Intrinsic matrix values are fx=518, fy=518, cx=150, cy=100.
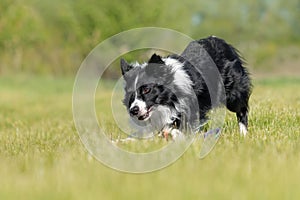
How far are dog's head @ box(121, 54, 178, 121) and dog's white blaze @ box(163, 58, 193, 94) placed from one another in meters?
0.07

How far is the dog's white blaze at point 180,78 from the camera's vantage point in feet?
21.7

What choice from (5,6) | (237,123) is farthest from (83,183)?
(5,6)

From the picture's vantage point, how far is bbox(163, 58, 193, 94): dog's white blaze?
660 centimetres

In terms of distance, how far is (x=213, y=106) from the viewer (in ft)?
23.3

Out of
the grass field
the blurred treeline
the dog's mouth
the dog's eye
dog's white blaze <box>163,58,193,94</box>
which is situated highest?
the blurred treeline

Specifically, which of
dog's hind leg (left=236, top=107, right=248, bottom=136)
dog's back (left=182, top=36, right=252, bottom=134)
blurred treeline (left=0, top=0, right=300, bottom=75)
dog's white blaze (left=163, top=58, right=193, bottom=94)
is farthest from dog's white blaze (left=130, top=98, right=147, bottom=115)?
blurred treeline (left=0, top=0, right=300, bottom=75)

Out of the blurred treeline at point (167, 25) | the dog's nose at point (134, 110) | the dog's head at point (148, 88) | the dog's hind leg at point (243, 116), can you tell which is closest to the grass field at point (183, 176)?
the dog's nose at point (134, 110)

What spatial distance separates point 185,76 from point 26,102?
16.7m

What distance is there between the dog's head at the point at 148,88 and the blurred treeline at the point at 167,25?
2775 cm

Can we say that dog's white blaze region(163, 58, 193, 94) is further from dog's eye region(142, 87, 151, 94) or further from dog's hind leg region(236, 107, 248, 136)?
dog's hind leg region(236, 107, 248, 136)

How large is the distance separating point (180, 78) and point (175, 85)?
116 millimetres

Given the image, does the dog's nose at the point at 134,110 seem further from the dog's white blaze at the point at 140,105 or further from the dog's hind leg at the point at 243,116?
the dog's hind leg at the point at 243,116

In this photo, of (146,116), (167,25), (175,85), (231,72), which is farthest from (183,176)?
(167,25)

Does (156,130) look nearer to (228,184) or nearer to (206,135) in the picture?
(206,135)
